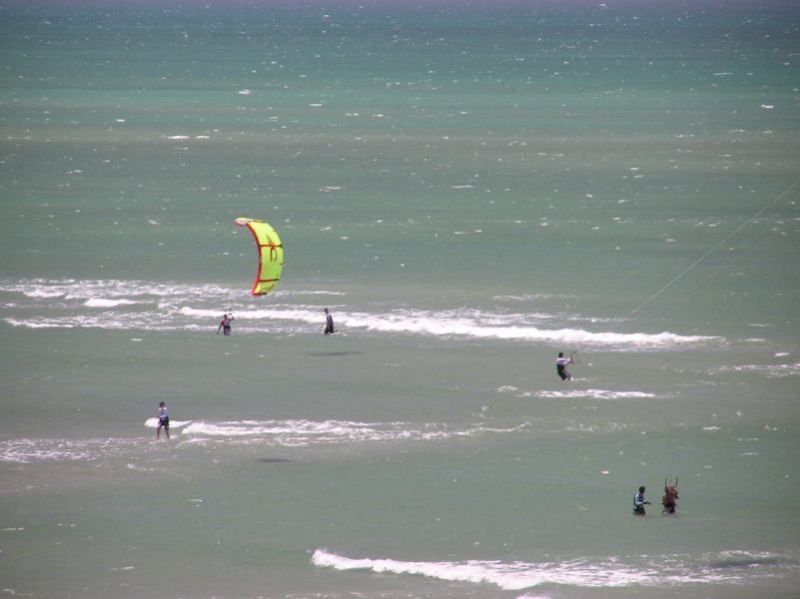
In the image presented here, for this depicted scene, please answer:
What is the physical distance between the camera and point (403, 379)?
5306 cm

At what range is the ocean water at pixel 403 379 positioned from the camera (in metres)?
39.1

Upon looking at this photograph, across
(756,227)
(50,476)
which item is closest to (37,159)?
(756,227)

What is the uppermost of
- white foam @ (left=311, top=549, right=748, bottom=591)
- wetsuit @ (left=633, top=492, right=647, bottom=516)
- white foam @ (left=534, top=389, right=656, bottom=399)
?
white foam @ (left=534, top=389, right=656, bottom=399)

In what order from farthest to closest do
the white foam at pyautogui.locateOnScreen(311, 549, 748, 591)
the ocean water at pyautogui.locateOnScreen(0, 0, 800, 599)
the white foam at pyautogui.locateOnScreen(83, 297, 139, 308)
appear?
the white foam at pyautogui.locateOnScreen(83, 297, 139, 308), the ocean water at pyautogui.locateOnScreen(0, 0, 800, 599), the white foam at pyautogui.locateOnScreen(311, 549, 748, 591)

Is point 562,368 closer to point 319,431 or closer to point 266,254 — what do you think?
point 319,431

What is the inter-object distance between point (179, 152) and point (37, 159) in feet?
31.2

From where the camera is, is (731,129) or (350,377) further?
(731,129)

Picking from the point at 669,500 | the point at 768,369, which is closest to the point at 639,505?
the point at 669,500

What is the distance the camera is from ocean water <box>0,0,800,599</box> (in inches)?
1539

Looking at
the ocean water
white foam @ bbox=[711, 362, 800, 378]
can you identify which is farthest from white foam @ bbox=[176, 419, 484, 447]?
white foam @ bbox=[711, 362, 800, 378]

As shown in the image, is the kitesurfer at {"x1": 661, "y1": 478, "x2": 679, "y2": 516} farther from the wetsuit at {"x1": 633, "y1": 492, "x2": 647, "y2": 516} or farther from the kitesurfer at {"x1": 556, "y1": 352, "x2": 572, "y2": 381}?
the kitesurfer at {"x1": 556, "y1": 352, "x2": 572, "y2": 381}

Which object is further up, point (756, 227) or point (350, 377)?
point (756, 227)

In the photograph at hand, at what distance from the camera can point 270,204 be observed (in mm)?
91812

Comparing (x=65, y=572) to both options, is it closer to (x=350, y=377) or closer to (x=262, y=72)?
(x=350, y=377)
